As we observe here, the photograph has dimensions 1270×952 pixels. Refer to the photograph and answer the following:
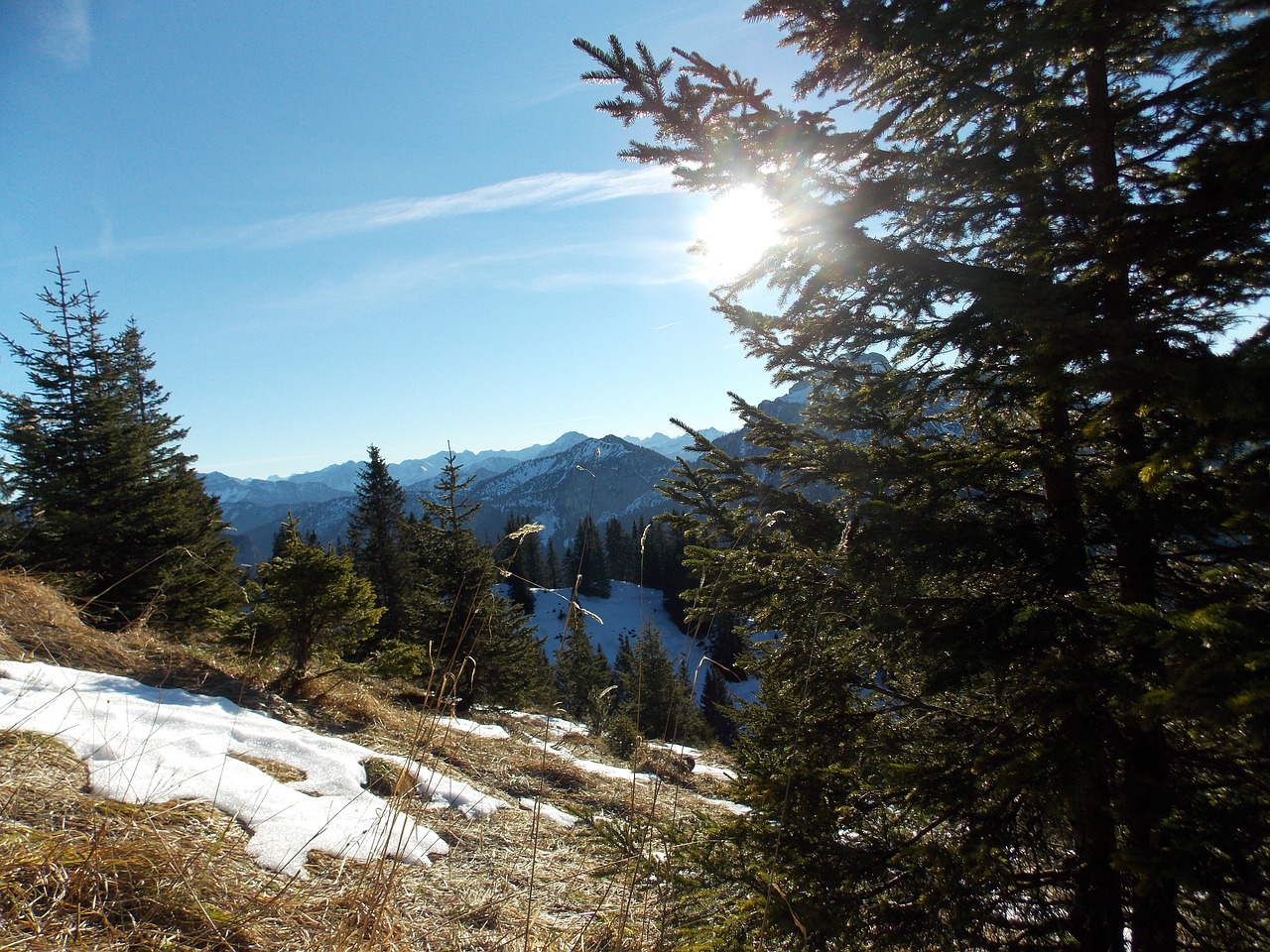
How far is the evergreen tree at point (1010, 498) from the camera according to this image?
1.91 metres

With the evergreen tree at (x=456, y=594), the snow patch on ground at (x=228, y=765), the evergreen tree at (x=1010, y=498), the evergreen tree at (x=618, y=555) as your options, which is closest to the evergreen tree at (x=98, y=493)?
the evergreen tree at (x=456, y=594)

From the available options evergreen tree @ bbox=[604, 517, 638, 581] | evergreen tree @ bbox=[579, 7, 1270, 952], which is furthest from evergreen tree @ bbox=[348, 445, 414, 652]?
evergreen tree @ bbox=[604, 517, 638, 581]

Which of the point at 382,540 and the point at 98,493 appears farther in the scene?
the point at 382,540

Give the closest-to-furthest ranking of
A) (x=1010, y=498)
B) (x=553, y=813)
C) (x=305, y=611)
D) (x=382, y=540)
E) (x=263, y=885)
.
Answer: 1. (x=263, y=885)
2. (x=1010, y=498)
3. (x=553, y=813)
4. (x=305, y=611)
5. (x=382, y=540)

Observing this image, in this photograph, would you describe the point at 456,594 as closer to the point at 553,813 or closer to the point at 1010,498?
the point at 553,813

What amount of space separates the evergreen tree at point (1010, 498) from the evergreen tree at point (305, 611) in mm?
4800

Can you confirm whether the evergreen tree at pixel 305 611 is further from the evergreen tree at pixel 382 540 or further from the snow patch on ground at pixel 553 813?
the evergreen tree at pixel 382 540

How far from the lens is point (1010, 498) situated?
2.86 metres

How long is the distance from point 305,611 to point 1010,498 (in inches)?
260

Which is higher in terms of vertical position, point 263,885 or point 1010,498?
point 1010,498

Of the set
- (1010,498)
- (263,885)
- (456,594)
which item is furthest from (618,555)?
(263,885)

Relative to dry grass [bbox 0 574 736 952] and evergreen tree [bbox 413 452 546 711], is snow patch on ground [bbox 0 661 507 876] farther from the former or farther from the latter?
evergreen tree [bbox 413 452 546 711]

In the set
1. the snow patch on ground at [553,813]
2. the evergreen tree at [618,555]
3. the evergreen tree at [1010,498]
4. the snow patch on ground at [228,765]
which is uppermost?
the evergreen tree at [1010,498]

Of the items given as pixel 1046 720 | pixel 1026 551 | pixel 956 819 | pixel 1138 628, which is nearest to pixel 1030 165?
pixel 1026 551
